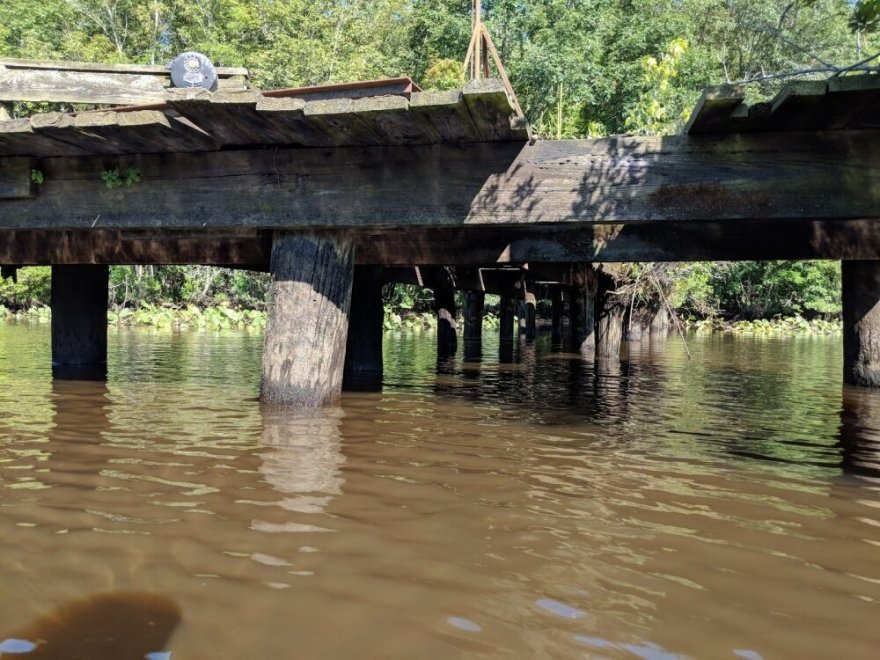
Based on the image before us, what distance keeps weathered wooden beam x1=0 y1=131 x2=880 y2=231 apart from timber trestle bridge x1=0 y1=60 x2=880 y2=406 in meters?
0.01

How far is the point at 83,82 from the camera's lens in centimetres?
571

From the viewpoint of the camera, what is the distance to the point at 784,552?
111 inches

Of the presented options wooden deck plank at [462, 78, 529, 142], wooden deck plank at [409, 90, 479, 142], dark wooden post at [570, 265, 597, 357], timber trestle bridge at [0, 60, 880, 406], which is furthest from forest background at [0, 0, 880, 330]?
wooden deck plank at [409, 90, 479, 142]

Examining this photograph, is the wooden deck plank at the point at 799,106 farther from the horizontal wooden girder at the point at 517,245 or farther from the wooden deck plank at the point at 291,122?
the wooden deck plank at the point at 291,122

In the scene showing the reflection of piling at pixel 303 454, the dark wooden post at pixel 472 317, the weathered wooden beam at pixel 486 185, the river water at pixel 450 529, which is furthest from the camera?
the dark wooden post at pixel 472 317

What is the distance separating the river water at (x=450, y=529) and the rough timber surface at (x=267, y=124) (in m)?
2.09

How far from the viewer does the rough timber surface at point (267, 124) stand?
4.62 m

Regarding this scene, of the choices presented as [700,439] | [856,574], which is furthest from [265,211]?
[856,574]

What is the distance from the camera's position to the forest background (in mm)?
28656

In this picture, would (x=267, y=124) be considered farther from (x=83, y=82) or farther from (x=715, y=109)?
(x=715, y=109)

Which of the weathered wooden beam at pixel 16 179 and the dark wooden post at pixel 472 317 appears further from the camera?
the dark wooden post at pixel 472 317

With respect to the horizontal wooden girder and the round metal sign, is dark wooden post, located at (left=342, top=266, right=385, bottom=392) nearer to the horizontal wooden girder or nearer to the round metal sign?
the horizontal wooden girder

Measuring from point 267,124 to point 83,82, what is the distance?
1.75 metres

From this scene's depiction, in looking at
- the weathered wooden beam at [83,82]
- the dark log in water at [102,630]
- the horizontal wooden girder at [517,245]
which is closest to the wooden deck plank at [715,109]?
the horizontal wooden girder at [517,245]
